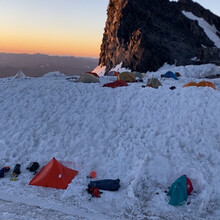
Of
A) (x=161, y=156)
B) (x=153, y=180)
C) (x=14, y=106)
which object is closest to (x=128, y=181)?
(x=153, y=180)

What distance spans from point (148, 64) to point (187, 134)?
3495cm

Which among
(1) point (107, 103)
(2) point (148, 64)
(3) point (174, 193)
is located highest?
(2) point (148, 64)

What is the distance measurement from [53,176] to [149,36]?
142 ft

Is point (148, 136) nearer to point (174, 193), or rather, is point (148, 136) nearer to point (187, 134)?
point (187, 134)

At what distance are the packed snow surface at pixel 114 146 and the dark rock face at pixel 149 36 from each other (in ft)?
100

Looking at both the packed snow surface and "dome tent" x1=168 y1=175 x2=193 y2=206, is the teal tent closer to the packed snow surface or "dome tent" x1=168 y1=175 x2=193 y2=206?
→ "dome tent" x1=168 y1=175 x2=193 y2=206

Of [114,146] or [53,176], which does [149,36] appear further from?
[53,176]

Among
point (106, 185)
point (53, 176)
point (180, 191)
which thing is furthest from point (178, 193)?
point (53, 176)

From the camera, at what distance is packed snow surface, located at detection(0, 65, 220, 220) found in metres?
8.70

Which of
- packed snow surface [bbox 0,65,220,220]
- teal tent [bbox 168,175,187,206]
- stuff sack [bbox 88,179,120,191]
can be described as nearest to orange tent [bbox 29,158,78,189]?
packed snow surface [bbox 0,65,220,220]

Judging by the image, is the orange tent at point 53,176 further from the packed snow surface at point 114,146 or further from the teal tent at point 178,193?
the teal tent at point 178,193

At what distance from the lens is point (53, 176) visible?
10180 mm

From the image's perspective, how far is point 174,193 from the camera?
29.3ft

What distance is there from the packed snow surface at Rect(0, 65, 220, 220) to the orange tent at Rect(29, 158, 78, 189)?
26 centimetres
